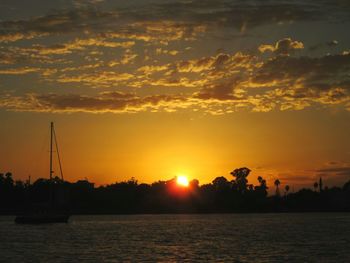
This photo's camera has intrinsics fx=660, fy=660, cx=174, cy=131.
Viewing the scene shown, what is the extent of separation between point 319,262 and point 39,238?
55.5 metres

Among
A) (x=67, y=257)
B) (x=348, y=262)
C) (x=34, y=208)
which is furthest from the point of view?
(x=34, y=208)

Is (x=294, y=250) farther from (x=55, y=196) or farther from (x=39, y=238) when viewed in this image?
(x=55, y=196)

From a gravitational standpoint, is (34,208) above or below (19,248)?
above

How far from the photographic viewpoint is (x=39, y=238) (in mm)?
110562

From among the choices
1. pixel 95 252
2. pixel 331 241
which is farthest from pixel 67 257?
pixel 331 241

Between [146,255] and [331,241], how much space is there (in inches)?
1461

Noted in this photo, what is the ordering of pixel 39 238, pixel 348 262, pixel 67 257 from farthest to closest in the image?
pixel 39 238
pixel 67 257
pixel 348 262

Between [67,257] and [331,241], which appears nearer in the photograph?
[67,257]

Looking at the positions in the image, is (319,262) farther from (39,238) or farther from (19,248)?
(39,238)

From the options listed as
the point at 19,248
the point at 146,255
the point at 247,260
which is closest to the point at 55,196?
the point at 19,248

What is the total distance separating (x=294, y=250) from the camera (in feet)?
280

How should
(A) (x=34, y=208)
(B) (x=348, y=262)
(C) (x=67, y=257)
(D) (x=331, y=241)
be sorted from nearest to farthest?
(B) (x=348, y=262) → (C) (x=67, y=257) → (D) (x=331, y=241) → (A) (x=34, y=208)

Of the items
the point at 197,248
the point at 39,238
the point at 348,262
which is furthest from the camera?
the point at 39,238

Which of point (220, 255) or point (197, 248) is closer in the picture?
point (220, 255)
